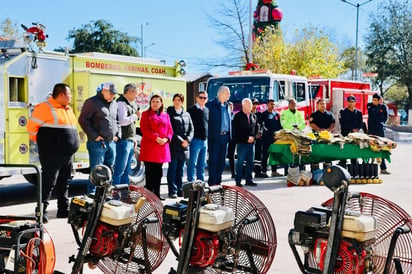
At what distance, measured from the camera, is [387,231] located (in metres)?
3.82

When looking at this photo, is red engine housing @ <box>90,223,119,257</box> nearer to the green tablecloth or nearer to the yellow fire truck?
the yellow fire truck

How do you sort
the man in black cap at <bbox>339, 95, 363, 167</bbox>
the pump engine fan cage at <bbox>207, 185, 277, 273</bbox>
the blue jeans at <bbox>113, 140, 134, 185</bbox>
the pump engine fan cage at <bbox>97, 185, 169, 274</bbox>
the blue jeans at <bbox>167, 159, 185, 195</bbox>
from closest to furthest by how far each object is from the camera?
the pump engine fan cage at <bbox>207, 185, 277, 273</bbox>
the pump engine fan cage at <bbox>97, 185, 169, 274</bbox>
the blue jeans at <bbox>113, 140, 134, 185</bbox>
the blue jeans at <bbox>167, 159, 185, 195</bbox>
the man in black cap at <bbox>339, 95, 363, 167</bbox>

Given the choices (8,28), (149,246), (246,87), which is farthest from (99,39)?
(149,246)

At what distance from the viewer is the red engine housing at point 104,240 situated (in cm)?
421

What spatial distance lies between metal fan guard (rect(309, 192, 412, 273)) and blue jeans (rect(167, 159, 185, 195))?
592cm

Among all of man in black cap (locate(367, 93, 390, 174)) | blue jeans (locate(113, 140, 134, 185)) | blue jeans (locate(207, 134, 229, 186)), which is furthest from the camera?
man in black cap (locate(367, 93, 390, 174))

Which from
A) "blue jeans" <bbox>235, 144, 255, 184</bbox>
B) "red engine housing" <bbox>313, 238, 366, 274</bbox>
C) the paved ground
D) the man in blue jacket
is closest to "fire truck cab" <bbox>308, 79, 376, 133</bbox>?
the paved ground

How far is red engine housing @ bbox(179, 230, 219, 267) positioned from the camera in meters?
3.92

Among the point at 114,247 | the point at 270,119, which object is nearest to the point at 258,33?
the point at 270,119

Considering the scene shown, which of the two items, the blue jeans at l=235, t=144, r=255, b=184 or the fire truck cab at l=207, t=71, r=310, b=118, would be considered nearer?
the blue jeans at l=235, t=144, r=255, b=184

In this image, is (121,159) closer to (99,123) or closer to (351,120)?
(99,123)

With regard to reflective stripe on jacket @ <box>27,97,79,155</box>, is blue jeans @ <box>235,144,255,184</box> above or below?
below

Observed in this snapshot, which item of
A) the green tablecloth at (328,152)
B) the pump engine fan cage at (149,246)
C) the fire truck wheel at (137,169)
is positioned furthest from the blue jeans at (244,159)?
the pump engine fan cage at (149,246)

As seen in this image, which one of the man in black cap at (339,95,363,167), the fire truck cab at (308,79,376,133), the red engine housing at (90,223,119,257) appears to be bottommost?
the red engine housing at (90,223,119,257)
